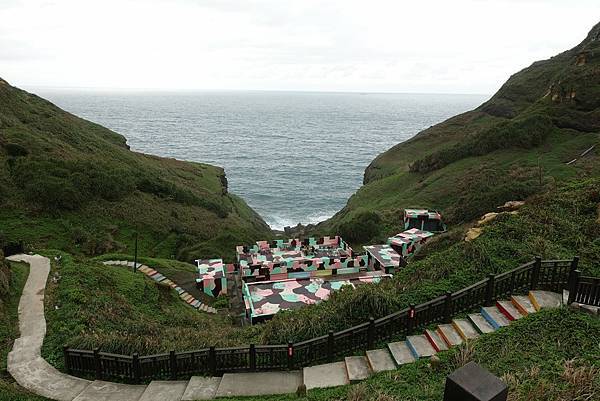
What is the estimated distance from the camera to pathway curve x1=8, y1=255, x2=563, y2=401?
11.3m

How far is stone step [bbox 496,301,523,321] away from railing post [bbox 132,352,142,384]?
38.0 ft

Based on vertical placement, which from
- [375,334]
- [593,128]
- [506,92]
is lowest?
[375,334]

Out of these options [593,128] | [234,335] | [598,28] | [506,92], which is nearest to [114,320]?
[234,335]

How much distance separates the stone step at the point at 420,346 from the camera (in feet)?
36.5

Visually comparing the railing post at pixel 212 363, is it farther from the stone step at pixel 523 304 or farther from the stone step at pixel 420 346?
the stone step at pixel 523 304

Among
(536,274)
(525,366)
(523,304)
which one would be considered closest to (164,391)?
(525,366)

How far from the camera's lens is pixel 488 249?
52.0ft

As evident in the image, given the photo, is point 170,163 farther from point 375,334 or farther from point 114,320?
point 375,334

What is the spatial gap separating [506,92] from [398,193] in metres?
45.3

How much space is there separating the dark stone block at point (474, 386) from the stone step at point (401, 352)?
7078 millimetres

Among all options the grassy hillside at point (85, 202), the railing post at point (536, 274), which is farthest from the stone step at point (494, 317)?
the grassy hillside at point (85, 202)

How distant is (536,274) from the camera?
41.0 ft

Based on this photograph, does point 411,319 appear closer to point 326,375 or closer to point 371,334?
point 371,334

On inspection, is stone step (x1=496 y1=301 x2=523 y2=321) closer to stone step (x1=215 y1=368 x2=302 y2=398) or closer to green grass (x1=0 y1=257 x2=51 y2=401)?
stone step (x1=215 y1=368 x2=302 y2=398)
